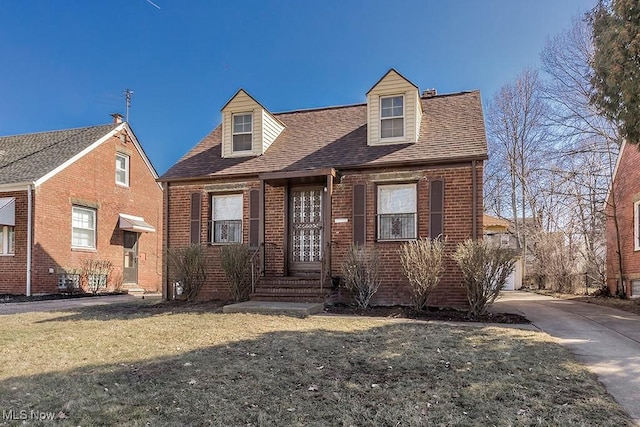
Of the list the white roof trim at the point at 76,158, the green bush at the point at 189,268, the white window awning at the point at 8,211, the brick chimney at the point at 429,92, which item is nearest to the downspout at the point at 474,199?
the brick chimney at the point at 429,92

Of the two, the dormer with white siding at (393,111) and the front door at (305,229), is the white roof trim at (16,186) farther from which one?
the dormer with white siding at (393,111)

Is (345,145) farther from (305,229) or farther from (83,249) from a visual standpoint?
(83,249)

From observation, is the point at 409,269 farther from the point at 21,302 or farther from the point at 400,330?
the point at 21,302

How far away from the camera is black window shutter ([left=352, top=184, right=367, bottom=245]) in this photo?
10648 mm

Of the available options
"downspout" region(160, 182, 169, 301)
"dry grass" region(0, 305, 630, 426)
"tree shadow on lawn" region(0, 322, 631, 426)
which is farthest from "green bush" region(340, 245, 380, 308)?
"downspout" region(160, 182, 169, 301)

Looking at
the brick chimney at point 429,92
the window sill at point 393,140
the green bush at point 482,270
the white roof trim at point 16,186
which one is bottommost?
the green bush at point 482,270

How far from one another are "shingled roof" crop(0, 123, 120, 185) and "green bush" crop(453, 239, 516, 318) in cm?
1329

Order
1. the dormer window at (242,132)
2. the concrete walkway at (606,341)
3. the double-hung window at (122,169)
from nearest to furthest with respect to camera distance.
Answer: the concrete walkway at (606,341), the dormer window at (242,132), the double-hung window at (122,169)

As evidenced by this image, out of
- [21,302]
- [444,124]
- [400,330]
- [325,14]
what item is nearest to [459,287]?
[400,330]

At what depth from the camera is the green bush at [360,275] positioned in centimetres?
966

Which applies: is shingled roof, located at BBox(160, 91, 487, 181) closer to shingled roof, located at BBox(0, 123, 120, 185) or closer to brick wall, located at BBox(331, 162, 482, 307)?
brick wall, located at BBox(331, 162, 482, 307)

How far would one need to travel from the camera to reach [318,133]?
12922mm

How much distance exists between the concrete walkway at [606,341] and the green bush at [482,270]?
3.21ft

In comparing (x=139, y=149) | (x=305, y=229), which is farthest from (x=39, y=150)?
(x=305, y=229)
